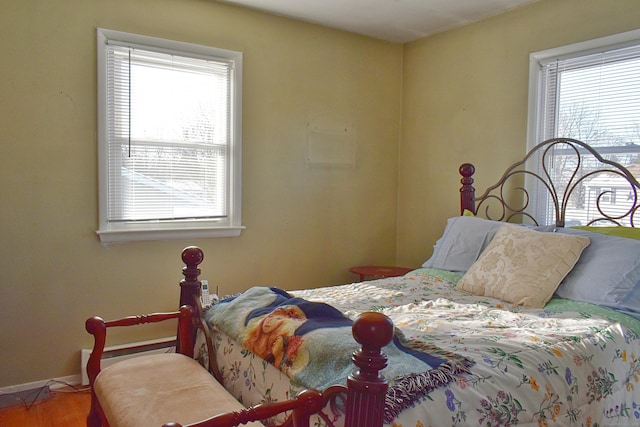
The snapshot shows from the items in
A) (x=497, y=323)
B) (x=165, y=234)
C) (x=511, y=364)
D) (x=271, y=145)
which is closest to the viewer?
(x=511, y=364)

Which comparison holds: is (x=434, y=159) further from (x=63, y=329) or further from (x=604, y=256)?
(x=63, y=329)

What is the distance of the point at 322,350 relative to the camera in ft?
4.69

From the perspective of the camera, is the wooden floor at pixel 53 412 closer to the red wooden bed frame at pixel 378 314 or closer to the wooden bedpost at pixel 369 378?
the red wooden bed frame at pixel 378 314

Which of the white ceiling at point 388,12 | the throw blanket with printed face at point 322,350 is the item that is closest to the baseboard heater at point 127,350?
the throw blanket with printed face at point 322,350

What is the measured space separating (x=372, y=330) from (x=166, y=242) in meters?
2.31

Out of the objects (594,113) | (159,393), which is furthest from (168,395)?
(594,113)

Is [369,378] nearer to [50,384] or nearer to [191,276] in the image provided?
[191,276]

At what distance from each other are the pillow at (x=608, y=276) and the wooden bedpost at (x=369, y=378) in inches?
62.4

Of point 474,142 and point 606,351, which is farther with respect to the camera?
point 474,142

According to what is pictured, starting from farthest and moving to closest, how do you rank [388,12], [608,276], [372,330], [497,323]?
1. [388,12]
2. [608,276]
3. [497,323]
4. [372,330]

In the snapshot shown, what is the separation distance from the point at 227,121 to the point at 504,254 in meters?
1.96

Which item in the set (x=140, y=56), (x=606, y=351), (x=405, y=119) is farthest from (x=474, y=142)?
(x=140, y=56)

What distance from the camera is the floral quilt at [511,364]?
1396 mm

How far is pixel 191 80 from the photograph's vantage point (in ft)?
10.3
